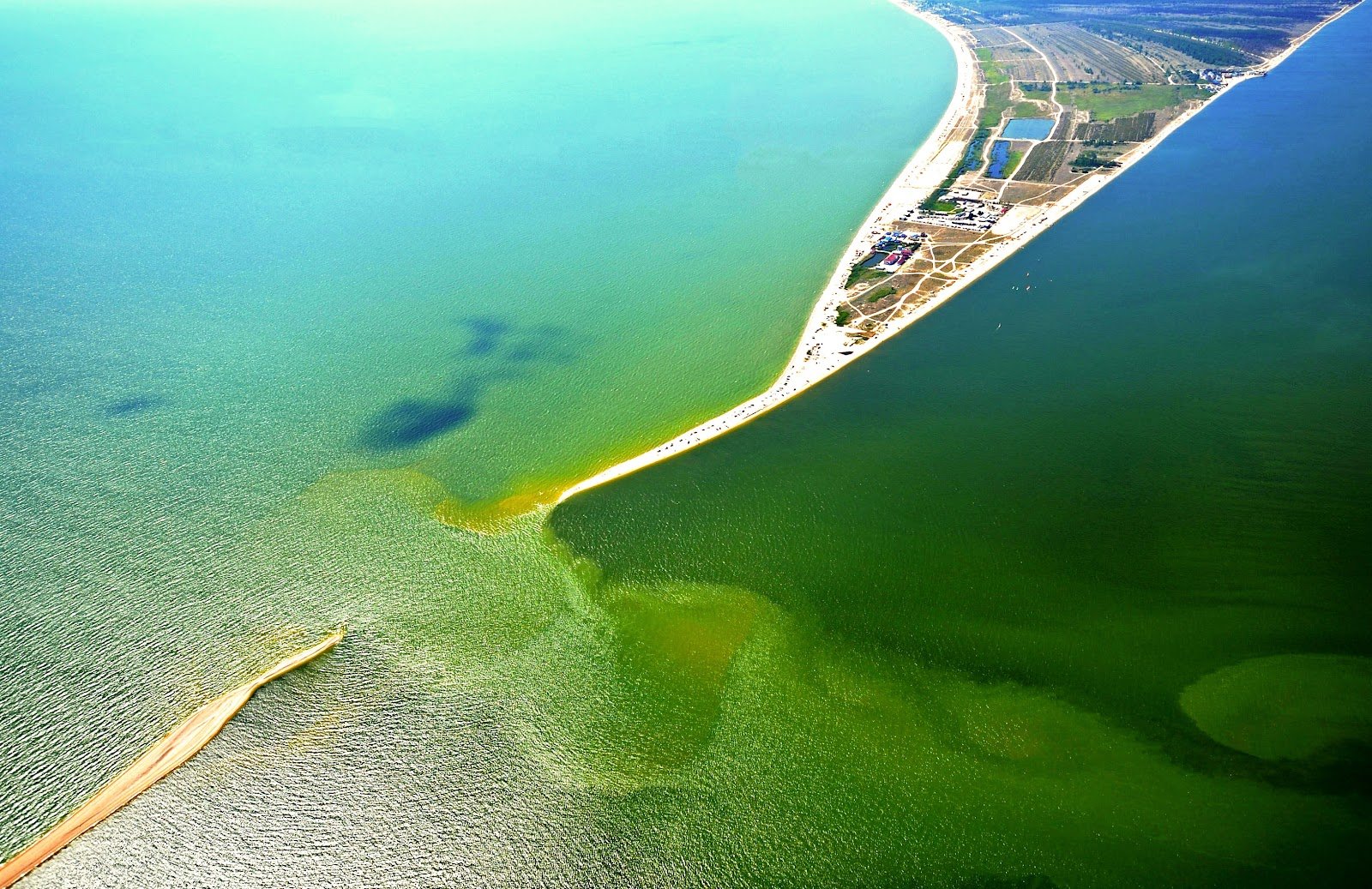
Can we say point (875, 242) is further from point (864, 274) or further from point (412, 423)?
point (412, 423)

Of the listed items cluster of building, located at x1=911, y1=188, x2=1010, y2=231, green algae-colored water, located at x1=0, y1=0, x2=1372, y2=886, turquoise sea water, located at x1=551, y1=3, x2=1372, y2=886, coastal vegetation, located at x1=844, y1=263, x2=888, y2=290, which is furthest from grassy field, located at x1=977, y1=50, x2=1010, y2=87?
coastal vegetation, located at x1=844, y1=263, x2=888, y2=290

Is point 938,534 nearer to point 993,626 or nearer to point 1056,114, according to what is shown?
point 993,626

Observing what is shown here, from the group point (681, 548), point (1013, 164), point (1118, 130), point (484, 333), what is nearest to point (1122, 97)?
point (1118, 130)

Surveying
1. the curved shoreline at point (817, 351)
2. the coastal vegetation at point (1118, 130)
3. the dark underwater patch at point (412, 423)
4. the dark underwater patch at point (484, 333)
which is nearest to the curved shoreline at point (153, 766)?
the dark underwater patch at point (412, 423)

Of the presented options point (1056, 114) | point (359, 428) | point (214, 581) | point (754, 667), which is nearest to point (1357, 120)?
point (1056, 114)

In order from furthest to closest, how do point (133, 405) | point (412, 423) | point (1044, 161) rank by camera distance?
point (1044, 161) < point (133, 405) < point (412, 423)

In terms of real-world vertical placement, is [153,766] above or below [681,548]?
below
